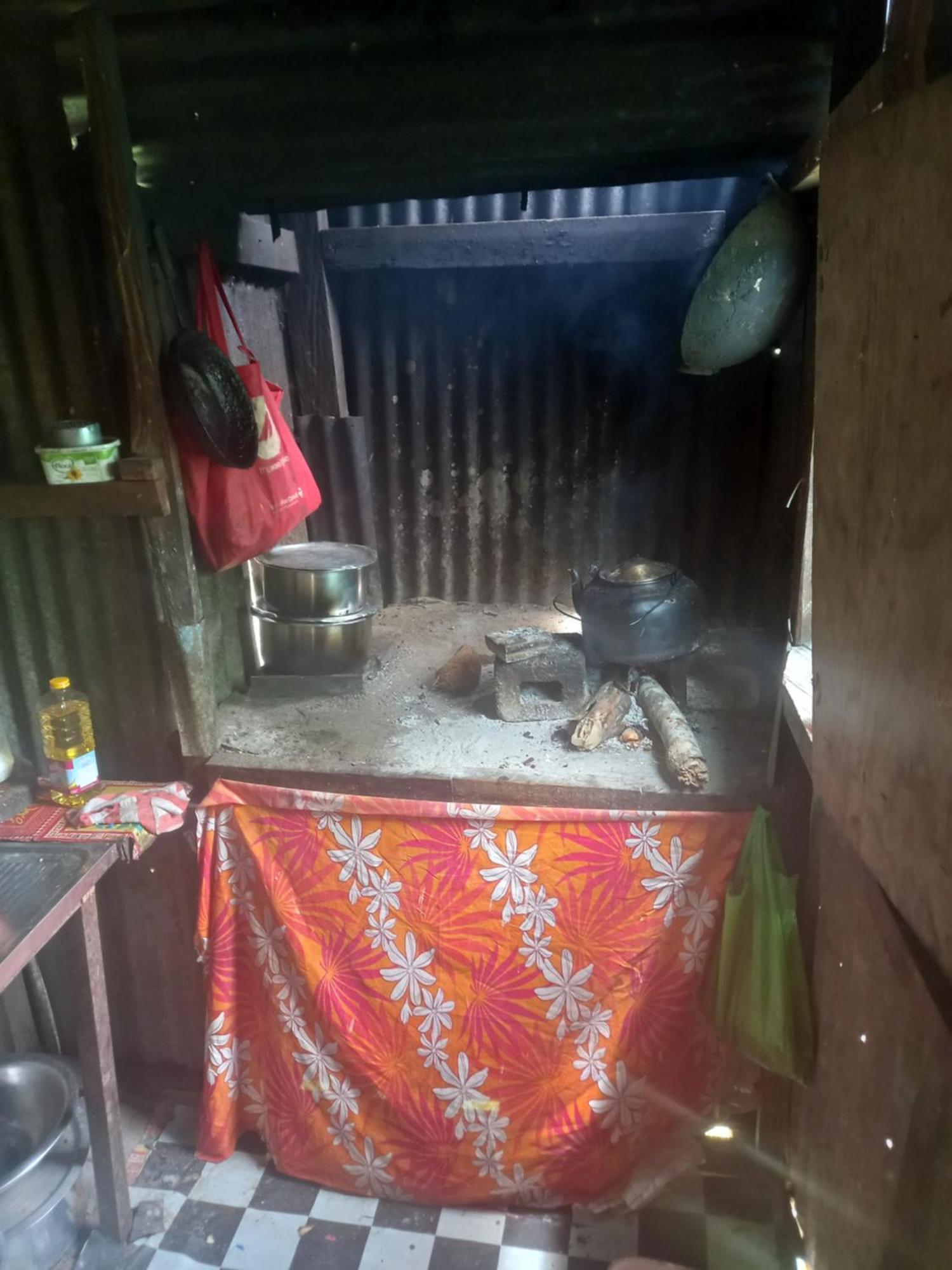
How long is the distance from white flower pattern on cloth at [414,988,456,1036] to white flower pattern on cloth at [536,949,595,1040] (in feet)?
0.92

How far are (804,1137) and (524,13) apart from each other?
2.85 m

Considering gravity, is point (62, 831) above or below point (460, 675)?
Result: below

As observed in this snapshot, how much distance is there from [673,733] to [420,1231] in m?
1.71

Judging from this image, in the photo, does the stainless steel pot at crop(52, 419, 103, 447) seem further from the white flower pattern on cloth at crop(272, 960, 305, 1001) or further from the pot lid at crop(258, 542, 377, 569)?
the white flower pattern on cloth at crop(272, 960, 305, 1001)

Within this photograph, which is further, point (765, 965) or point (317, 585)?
point (317, 585)

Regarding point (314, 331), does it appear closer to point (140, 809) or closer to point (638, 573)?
point (638, 573)

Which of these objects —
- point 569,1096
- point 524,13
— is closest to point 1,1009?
point 569,1096

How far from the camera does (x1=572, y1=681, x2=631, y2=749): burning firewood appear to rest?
2553 mm

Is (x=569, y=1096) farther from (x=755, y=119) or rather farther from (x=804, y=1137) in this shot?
(x=755, y=119)

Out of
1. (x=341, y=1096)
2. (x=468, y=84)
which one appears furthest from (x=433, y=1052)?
(x=468, y=84)

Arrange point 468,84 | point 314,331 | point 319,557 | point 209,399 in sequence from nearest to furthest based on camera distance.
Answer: point 468,84 → point 209,399 → point 319,557 → point 314,331

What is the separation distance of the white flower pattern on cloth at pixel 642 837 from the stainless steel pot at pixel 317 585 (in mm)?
1211

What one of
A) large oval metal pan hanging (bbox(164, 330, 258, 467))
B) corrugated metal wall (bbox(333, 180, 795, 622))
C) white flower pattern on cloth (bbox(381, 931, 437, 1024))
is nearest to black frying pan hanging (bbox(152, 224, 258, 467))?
large oval metal pan hanging (bbox(164, 330, 258, 467))

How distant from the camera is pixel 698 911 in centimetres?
238
